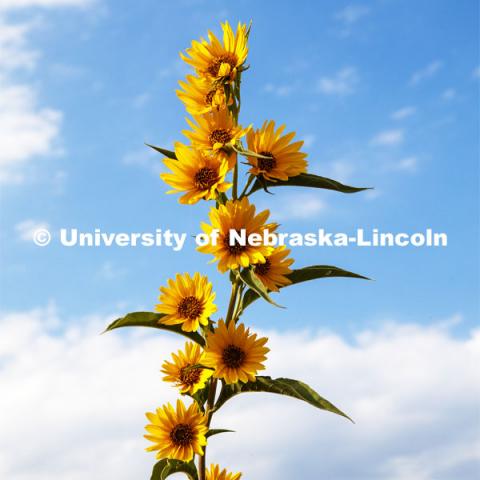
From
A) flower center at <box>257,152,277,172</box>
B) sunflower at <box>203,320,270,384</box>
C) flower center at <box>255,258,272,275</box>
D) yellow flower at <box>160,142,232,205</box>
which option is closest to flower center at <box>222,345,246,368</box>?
sunflower at <box>203,320,270,384</box>

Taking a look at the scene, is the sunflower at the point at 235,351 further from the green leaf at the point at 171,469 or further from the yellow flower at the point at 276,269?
the green leaf at the point at 171,469

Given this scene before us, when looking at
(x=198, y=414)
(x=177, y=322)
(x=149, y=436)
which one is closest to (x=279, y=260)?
(x=177, y=322)

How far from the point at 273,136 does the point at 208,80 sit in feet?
1.52

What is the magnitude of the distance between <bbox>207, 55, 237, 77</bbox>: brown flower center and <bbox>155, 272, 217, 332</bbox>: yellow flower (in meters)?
1.01

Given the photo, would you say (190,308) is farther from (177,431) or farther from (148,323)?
(177,431)

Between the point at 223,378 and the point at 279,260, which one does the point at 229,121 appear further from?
the point at 223,378

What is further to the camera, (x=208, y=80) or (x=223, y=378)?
(x=208, y=80)

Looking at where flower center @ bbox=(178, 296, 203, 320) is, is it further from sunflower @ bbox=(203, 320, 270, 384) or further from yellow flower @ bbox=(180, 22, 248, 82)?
yellow flower @ bbox=(180, 22, 248, 82)

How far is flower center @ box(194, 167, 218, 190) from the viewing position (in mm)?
3094

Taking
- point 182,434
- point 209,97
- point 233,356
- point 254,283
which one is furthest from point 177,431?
point 209,97

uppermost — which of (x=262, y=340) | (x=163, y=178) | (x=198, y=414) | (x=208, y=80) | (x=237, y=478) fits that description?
(x=208, y=80)

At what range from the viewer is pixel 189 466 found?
10.4ft

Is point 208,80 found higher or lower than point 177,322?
higher

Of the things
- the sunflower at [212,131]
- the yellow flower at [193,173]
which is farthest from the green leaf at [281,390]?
the sunflower at [212,131]
